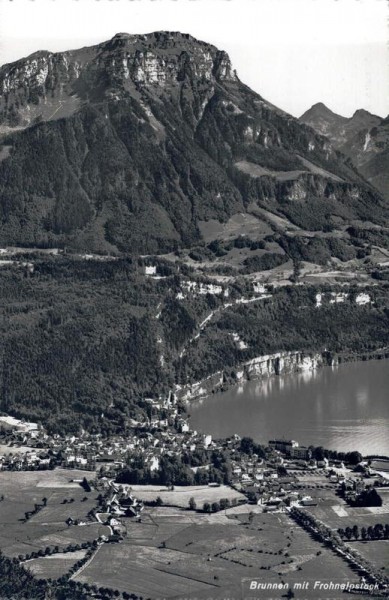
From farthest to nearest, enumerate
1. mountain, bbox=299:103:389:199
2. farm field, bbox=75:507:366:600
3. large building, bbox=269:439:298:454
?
mountain, bbox=299:103:389:199 → large building, bbox=269:439:298:454 → farm field, bbox=75:507:366:600

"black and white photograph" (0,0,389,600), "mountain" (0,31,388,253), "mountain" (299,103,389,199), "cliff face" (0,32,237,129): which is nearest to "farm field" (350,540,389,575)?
"black and white photograph" (0,0,389,600)

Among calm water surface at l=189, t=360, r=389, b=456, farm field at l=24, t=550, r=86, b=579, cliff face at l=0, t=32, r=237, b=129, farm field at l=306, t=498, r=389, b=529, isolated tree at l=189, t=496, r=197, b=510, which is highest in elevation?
cliff face at l=0, t=32, r=237, b=129

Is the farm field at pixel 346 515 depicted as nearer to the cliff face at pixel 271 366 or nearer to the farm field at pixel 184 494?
the farm field at pixel 184 494

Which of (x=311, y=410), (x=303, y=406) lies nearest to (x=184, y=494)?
(x=311, y=410)

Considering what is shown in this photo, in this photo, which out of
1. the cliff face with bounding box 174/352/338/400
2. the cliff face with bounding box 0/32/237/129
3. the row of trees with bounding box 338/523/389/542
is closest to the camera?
the row of trees with bounding box 338/523/389/542

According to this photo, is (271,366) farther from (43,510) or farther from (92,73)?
(92,73)

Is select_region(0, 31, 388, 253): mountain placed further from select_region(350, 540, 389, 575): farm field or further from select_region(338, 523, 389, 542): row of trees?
select_region(350, 540, 389, 575): farm field
